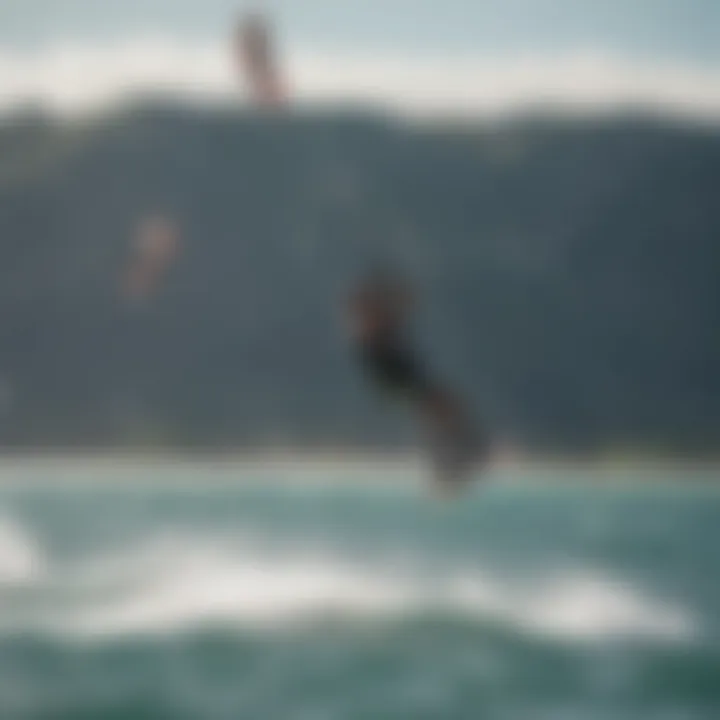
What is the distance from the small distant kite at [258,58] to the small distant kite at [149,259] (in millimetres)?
206

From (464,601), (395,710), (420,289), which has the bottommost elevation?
(395,710)

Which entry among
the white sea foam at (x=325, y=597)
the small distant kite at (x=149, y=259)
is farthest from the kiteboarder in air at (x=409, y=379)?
the small distant kite at (x=149, y=259)

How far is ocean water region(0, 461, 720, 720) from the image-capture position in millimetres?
1408

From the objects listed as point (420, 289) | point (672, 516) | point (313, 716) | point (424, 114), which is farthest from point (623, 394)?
point (313, 716)

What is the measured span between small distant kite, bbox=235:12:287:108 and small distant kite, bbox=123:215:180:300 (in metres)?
0.21

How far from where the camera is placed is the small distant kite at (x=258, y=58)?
4.83ft

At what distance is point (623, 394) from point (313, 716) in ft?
1.85

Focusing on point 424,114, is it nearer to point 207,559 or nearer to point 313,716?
point 207,559

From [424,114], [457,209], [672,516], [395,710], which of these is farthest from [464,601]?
[424,114]

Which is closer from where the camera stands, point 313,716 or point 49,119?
point 313,716

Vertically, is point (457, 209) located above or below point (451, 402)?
above

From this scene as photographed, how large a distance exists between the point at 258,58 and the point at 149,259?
296 mm

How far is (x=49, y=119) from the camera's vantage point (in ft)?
4.92

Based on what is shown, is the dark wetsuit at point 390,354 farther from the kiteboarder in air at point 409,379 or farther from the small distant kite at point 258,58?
the small distant kite at point 258,58
